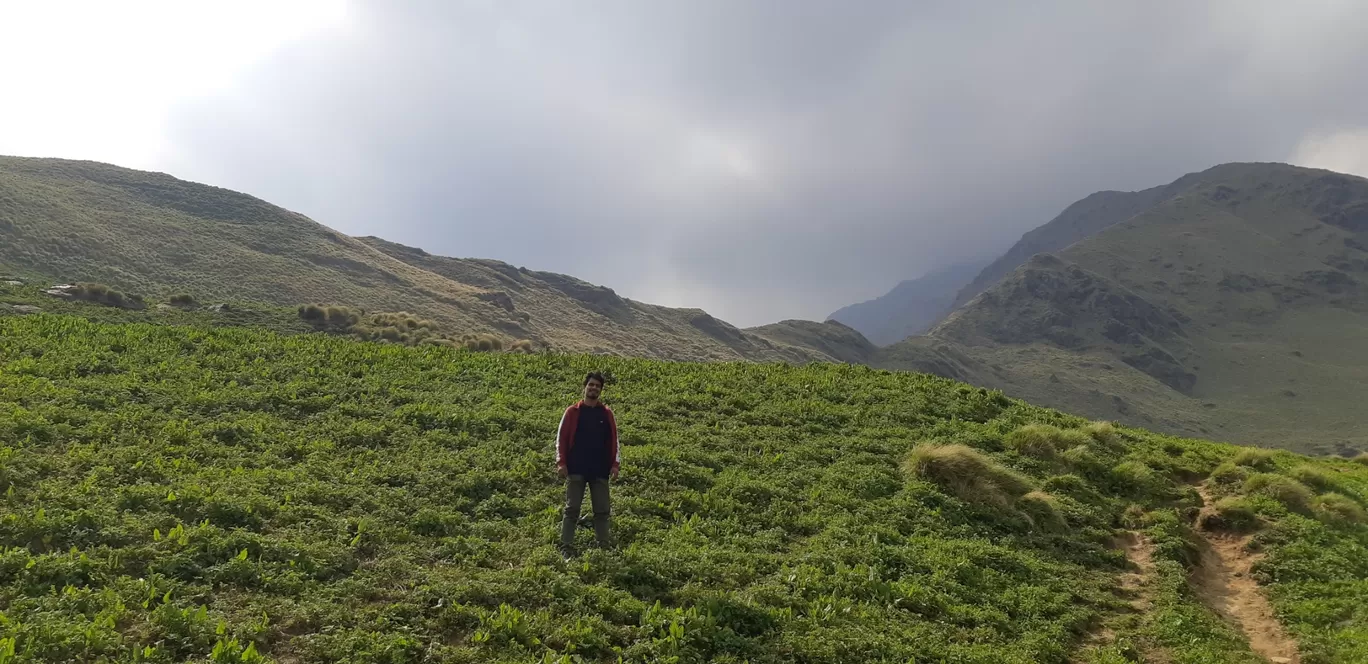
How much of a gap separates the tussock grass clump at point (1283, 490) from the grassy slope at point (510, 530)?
0.95 meters

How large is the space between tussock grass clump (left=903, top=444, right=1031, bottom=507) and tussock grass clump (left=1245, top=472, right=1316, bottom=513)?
6.20m

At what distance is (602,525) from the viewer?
11.2m

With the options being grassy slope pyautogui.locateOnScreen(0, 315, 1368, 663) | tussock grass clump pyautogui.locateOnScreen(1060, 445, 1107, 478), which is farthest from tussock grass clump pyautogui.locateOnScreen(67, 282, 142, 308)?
tussock grass clump pyautogui.locateOnScreen(1060, 445, 1107, 478)

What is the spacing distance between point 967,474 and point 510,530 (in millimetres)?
10893

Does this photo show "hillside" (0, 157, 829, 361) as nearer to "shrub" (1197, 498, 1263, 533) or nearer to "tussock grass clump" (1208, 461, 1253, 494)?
"shrub" (1197, 498, 1263, 533)

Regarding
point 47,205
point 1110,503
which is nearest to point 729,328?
point 47,205

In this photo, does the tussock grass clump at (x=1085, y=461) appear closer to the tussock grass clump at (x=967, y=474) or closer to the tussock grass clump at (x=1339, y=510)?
the tussock grass clump at (x=967, y=474)

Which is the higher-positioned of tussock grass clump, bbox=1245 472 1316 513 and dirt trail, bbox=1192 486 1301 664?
tussock grass clump, bbox=1245 472 1316 513

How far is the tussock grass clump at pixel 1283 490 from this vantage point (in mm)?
16047

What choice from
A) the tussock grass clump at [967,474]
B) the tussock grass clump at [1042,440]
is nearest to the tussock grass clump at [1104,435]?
the tussock grass clump at [1042,440]

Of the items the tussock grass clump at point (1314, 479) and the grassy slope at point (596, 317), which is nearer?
the tussock grass clump at point (1314, 479)

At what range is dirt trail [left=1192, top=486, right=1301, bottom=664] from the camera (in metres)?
10.6

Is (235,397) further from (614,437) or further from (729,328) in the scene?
(729,328)

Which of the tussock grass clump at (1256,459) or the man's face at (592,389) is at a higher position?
the tussock grass clump at (1256,459)
